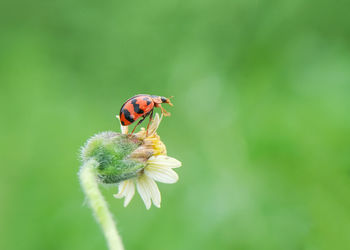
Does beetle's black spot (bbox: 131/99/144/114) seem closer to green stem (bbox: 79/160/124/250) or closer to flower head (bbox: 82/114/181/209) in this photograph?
flower head (bbox: 82/114/181/209)

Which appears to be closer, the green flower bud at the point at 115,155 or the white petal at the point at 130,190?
the green flower bud at the point at 115,155

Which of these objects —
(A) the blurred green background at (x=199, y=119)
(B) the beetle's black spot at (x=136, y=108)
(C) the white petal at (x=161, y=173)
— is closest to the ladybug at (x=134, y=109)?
(B) the beetle's black spot at (x=136, y=108)

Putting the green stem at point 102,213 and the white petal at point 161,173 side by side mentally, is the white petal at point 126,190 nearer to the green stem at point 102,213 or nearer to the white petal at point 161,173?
the white petal at point 161,173

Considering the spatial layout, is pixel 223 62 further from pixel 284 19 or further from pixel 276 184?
pixel 276 184

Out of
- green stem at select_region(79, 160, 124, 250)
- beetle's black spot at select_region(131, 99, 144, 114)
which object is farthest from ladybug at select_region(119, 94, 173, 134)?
green stem at select_region(79, 160, 124, 250)

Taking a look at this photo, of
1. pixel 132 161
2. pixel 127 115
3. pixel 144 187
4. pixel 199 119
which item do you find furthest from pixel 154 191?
pixel 199 119

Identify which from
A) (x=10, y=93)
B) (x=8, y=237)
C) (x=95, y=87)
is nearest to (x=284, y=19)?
(x=95, y=87)

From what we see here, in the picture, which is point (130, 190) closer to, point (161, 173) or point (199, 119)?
point (161, 173)
